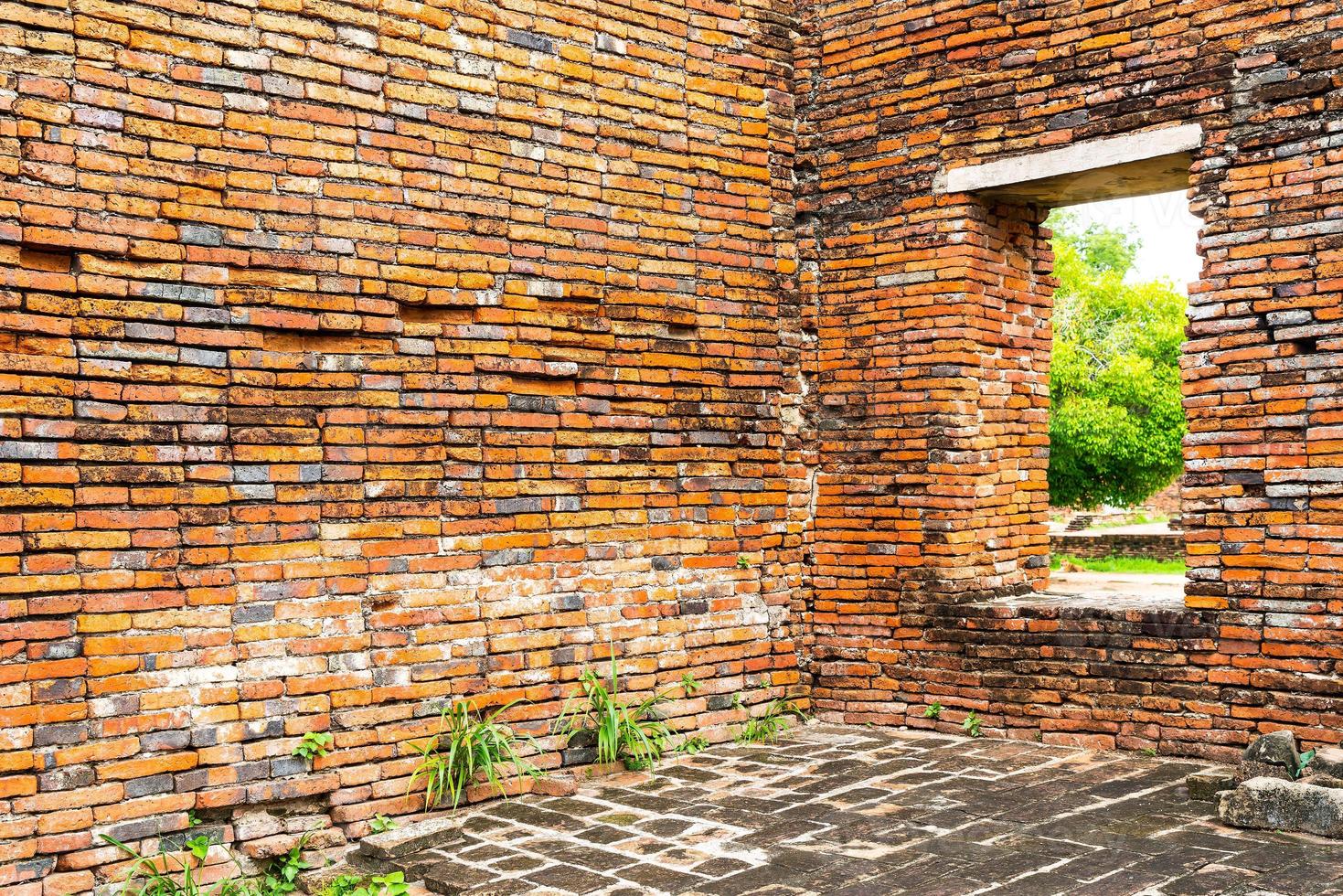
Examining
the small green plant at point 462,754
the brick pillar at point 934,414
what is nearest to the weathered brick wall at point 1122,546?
the brick pillar at point 934,414

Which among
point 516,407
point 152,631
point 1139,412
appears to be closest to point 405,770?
point 152,631

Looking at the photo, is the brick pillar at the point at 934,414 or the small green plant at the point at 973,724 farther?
the brick pillar at the point at 934,414

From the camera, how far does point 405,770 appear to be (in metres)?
4.94

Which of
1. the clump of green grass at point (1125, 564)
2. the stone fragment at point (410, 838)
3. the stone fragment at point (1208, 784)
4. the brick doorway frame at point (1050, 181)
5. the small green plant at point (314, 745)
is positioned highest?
the brick doorway frame at point (1050, 181)

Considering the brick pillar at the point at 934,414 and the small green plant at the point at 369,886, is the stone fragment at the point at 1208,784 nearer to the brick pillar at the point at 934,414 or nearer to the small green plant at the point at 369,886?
the brick pillar at the point at 934,414

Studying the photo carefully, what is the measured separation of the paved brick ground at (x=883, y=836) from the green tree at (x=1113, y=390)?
1154cm

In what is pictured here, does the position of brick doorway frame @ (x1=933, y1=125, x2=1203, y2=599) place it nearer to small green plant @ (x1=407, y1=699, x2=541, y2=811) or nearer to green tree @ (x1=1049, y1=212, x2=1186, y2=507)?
small green plant @ (x1=407, y1=699, x2=541, y2=811)

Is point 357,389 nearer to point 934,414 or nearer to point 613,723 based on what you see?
point 613,723

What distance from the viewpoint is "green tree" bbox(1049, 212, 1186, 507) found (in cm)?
1678

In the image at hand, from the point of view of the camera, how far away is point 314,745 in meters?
4.65

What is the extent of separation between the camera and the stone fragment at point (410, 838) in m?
4.47

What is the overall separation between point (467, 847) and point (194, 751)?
113 cm

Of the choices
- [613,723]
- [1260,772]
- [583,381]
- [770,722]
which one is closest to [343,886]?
[613,723]

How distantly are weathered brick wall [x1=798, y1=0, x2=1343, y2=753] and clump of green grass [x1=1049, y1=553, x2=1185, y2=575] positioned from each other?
376 inches
